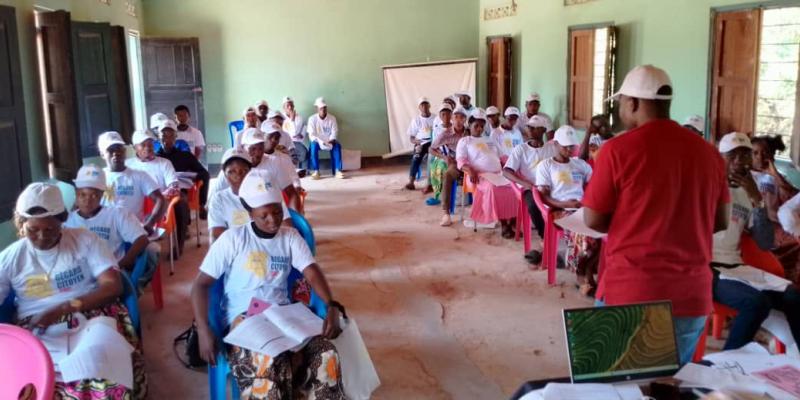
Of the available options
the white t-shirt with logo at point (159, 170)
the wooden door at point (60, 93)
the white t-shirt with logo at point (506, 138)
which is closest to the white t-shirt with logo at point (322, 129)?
the white t-shirt with logo at point (506, 138)

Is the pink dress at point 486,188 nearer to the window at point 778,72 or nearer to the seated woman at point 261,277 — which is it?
the window at point 778,72

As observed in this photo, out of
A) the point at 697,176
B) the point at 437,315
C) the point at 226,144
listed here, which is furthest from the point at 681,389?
the point at 226,144

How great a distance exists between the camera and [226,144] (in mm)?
11164

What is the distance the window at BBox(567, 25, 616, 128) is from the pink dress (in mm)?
1334

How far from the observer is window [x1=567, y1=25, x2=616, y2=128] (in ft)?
23.7

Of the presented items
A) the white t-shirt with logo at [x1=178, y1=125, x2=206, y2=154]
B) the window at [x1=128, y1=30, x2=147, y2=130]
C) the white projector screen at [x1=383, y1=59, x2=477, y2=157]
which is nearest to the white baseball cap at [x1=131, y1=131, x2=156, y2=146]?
the white t-shirt with logo at [x1=178, y1=125, x2=206, y2=154]

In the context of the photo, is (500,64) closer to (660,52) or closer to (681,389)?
(660,52)

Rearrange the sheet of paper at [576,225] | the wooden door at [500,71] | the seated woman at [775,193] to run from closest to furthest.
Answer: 1. the seated woman at [775,193]
2. the sheet of paper at [576,225]
3. the wooden door at [500,71]

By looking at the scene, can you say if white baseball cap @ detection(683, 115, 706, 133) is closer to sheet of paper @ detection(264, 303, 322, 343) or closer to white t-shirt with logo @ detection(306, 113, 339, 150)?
sheet of paper @ detection(264, 303, 322, 343)

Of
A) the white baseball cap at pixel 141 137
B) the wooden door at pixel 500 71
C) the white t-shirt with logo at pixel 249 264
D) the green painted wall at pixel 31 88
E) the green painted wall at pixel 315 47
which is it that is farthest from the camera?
the green painted wall at pixel 315 47

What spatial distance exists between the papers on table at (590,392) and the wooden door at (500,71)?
8677 millimetres

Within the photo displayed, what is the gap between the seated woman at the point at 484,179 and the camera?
6.53m

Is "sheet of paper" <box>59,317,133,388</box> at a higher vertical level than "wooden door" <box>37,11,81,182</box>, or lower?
lower

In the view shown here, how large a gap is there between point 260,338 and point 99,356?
65cm
